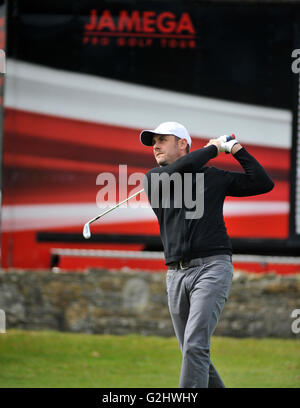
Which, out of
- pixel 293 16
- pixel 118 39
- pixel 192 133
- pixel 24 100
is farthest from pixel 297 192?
pixel 24 100

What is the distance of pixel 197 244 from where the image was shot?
516 centimetres

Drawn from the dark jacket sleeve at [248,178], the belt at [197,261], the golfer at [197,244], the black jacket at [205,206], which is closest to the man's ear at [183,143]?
the golfer at [197,244]

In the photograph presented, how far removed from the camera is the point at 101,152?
369 inches

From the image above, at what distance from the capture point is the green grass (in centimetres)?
738

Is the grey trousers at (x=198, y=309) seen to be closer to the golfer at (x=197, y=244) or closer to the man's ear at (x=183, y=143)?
the golfer at (x=197, y=244)

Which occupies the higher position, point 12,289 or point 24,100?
point 24,100

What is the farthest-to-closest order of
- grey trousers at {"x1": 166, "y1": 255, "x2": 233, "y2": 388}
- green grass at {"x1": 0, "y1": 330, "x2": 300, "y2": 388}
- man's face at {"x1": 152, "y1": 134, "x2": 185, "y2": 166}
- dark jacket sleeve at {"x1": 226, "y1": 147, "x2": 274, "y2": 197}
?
green grass at {"x1": 0, "y1": 330, "x2": 300, "y2": 388} < man's face at {"x1": 152, "y1": 134, "x2": 185, "y2": 166} < dark jacket sleeve at {"x1": 226, "y1": 147, "x2": 274, "y2": 197} < grey trousers at {"x1": 166, "y1": 255, "x2": 233, "y2": 388}

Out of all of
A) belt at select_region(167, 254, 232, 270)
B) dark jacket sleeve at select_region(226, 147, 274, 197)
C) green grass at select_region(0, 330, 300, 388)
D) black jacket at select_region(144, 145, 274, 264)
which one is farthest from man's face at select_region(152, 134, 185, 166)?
green grass at select_region(0, 330, 300, 388)

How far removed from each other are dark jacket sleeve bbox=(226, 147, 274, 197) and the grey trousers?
462mm

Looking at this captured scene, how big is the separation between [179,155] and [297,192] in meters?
4.19

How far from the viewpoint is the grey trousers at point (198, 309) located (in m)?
4.93

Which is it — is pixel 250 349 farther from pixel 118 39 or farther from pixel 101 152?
pixel 118 39

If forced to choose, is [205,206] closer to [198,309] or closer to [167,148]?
[167,148]

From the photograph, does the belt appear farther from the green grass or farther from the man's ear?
the green grass
